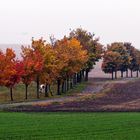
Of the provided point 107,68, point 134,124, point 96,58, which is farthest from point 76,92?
point 134,124

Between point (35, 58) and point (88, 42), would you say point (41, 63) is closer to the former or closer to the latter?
point (35, 58)

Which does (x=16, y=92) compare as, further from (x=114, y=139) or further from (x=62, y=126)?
(x=114, y=139)

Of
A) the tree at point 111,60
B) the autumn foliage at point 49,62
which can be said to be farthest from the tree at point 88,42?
the tree at point 111,60

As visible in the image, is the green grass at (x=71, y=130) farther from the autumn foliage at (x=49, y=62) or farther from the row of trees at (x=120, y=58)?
the row of trees at (x=120, y=58)

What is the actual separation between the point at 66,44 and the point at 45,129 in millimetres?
56377

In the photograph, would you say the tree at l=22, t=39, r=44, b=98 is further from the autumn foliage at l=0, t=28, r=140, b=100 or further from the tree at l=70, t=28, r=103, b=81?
the tree at l=70, t=28, r=103, b=81

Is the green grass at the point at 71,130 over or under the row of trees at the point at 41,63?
under

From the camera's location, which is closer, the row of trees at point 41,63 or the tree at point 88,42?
the row of trees at point 41,63

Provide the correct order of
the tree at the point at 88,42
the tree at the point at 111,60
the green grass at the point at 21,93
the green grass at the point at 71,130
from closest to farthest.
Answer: the green grass at the point at 71,130, the green grass at the point at 21,93, the tree at the point at 88,42, the tree at the point at 111,60

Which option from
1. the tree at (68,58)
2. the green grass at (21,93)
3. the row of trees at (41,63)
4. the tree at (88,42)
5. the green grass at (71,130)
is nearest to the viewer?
the green grass at (71,130)

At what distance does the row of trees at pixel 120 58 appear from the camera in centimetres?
11594

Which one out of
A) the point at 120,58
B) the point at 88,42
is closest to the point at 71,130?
the point at 88,42

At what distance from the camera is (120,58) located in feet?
385

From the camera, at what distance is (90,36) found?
10531cm
